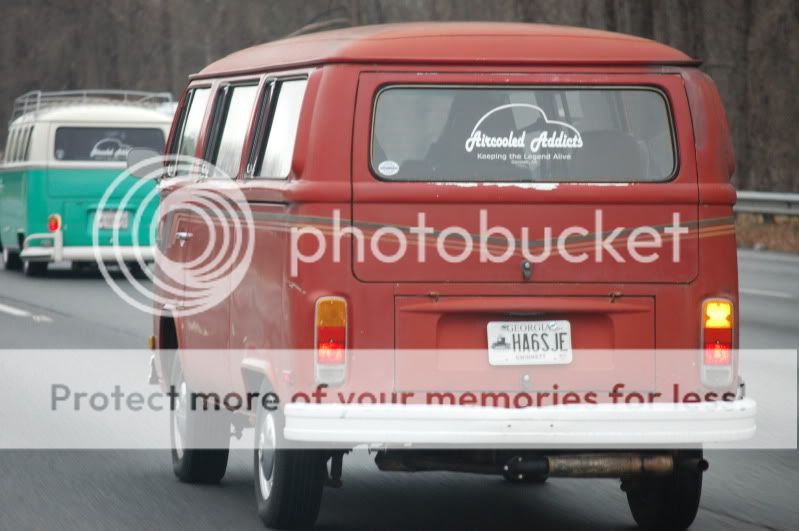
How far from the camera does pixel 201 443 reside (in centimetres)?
898

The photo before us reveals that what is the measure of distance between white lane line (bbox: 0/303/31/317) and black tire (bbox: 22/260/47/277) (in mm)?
5194

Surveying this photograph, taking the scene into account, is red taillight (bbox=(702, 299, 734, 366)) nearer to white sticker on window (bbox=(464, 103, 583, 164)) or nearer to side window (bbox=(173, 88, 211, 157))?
white sticker on window (bbox=(464, 103, 583, 164))

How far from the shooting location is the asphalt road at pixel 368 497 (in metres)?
8.01

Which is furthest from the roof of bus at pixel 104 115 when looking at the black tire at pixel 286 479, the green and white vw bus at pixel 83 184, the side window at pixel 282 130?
the black tire at pixel 286 479

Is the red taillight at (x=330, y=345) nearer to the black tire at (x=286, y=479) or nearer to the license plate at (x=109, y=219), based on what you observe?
the black tire at (x=286, y=479)

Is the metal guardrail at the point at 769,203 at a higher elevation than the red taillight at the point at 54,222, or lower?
lower

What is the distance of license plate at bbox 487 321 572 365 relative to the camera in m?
7.10

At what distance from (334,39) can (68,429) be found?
434 cm

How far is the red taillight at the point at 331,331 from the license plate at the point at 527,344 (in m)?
0.57

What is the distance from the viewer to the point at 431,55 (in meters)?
7.25

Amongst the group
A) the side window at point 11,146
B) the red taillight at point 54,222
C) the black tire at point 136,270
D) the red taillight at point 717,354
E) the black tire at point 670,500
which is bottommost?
the black tire at point 136,270

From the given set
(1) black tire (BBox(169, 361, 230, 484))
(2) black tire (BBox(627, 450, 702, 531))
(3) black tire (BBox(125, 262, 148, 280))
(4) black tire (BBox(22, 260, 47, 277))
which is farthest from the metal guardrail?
(2) black tire (BBox(627, 450, 702, 531))

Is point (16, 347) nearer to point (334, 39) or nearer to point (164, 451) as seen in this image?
point (164, 451)

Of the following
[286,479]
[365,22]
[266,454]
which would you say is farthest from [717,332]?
[365,22]
